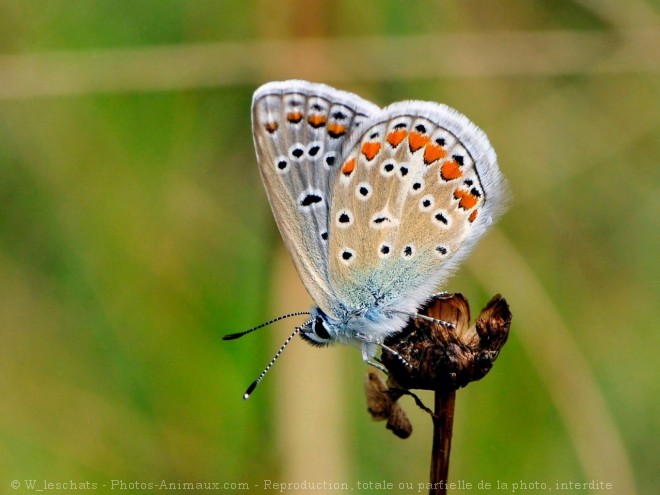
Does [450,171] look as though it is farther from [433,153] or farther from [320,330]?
[320,330]

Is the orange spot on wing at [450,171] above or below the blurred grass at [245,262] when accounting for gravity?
above

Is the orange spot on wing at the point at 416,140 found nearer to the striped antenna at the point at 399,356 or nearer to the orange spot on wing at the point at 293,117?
the orange spot on wing at the point at 293,117

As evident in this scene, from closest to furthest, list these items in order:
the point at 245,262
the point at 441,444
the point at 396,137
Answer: the point at 441,444, the point at 396,137, the point at 245,262

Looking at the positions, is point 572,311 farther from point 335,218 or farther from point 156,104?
point 156,104

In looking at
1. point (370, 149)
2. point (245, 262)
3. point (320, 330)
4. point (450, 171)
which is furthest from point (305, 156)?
point (245, 262)

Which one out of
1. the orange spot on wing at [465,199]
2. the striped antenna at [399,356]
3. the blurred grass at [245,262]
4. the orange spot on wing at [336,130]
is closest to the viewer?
the striped antenna at [399,356]

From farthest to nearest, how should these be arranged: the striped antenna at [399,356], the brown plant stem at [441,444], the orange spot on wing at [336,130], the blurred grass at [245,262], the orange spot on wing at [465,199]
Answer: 1. the blurred grass at [245,262]
2. the orange spot on wing at [336,130]
3. the orange spot on wing at [465,199]
4. the striped antenna at [399,356]
5. the brown plant stem at [441,444]

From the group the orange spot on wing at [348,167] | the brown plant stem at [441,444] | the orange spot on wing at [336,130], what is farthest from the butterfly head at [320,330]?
the brown plant stem at [441,444]

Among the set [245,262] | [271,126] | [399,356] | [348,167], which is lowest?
[245,262]
